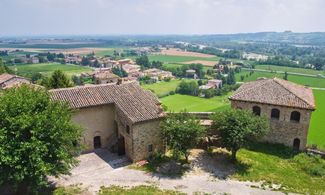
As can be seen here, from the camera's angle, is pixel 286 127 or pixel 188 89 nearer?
pixel 286 127

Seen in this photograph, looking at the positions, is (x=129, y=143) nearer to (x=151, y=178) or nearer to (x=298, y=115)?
(x=151, y=178)

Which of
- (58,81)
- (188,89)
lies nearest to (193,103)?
(188,89)

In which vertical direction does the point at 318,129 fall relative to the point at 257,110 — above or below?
below

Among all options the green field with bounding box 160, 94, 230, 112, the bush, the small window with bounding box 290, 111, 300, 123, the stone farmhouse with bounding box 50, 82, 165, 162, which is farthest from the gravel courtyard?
the green field with bounding box 160, 94, 230, 112

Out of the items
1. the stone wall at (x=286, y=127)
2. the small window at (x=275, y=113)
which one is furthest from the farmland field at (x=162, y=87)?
the small window at (x=275, y=113)

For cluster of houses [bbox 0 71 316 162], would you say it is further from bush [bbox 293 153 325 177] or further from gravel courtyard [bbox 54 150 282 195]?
gravel courtyard [bbox 54 150 282 195]

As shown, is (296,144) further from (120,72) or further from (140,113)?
(120,72)

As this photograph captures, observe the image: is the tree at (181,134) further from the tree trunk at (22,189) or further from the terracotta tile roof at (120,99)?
the tree trunk at (22,189)
